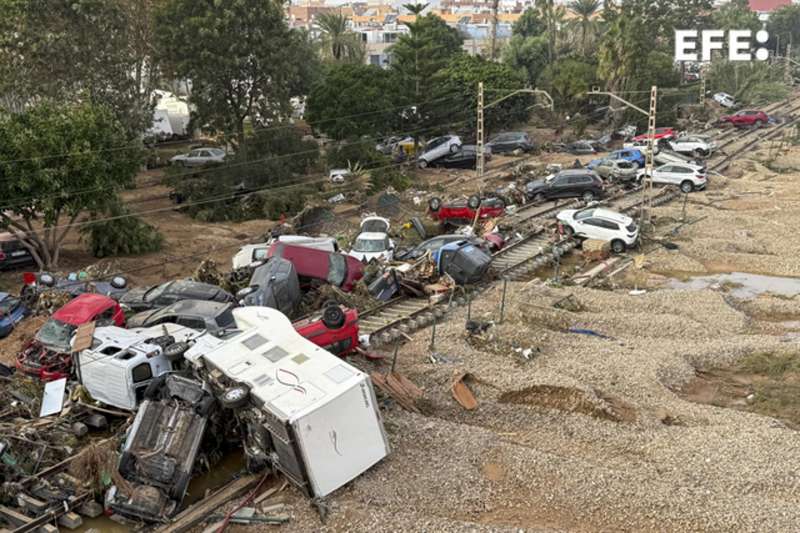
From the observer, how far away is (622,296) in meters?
22.9

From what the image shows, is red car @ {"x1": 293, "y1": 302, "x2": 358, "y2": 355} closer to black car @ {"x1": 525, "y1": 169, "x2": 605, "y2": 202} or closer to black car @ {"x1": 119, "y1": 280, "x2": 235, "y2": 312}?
black car @ {"x1": 119, "y1": 280, "x2": 235, "y2": 312}

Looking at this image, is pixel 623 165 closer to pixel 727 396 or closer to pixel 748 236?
pixel 748 236

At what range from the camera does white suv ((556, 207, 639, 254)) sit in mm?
28328

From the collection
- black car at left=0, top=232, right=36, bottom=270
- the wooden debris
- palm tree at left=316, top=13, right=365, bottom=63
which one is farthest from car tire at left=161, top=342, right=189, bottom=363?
palm tree at left=316, top=13, right=365, bottom=63

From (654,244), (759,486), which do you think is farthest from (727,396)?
(654,244)

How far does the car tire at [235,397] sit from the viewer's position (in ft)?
40.5

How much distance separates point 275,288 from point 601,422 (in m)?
9.43

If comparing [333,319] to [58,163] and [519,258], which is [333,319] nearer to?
[519,258]

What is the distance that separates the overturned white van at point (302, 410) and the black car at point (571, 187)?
24252 mm

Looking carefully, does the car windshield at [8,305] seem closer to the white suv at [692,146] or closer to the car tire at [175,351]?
the car tire at [175,351]

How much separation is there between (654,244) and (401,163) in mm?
20464

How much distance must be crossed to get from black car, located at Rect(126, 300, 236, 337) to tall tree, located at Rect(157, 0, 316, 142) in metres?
20.9

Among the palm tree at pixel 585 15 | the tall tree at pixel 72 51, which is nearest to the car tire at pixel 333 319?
the tall tree at pixel 72 51

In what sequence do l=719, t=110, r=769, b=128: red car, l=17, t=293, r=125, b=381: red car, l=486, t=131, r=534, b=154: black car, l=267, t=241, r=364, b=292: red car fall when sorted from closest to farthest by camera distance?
1. l=17, t=293, r=125, b=381: red car
2. l=267, t=241, r=364, b=292: red car
3. l=486, t=131, r=534, b=154: black car
4. l=719, t=110, r=769, b=128: red car
